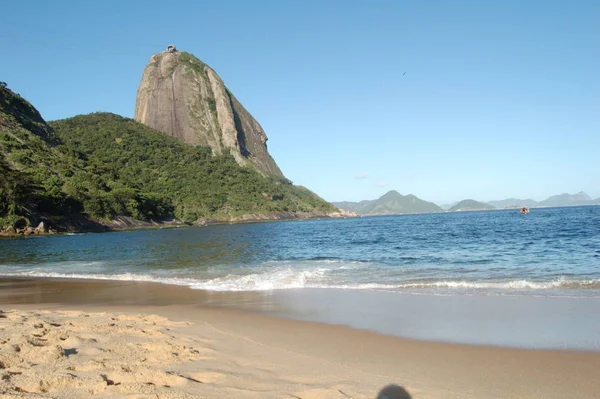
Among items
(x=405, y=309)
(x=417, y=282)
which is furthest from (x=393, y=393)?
(x=417, y=282)

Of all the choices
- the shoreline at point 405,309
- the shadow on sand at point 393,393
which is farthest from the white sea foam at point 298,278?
the shadow on sand at point 393,393

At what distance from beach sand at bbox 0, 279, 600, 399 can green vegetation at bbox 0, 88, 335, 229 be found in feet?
196

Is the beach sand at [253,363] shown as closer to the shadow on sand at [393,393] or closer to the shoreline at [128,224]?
the shadow on sand at [393,393]

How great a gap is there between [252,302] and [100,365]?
629 centimetres

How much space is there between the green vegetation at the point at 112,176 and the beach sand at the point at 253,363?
59.9 m

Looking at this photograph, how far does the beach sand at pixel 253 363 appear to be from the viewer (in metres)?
Result: 4.60

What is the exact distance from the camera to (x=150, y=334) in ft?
23.4

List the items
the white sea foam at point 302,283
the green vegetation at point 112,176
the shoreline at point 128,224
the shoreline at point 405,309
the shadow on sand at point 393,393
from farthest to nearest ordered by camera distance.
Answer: the green vegetation at point 112,176 < the shoreline at point 128,224 < the white sea foam at point 302,283 < the shoreline at point 405,309 < the shadow on sand at point 393,393

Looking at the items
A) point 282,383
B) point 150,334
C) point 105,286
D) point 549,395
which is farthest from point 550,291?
point 105,286

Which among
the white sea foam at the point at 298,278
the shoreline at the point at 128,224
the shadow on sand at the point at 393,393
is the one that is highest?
the shoreline at the point at 128,224

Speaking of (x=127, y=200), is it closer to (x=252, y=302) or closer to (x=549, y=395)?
(x=252, y=302)

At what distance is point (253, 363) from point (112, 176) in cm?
11036

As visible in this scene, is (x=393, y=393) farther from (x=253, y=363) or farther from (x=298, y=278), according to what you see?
(x=298, y=278)

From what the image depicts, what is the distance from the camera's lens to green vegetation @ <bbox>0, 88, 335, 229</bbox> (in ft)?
224
